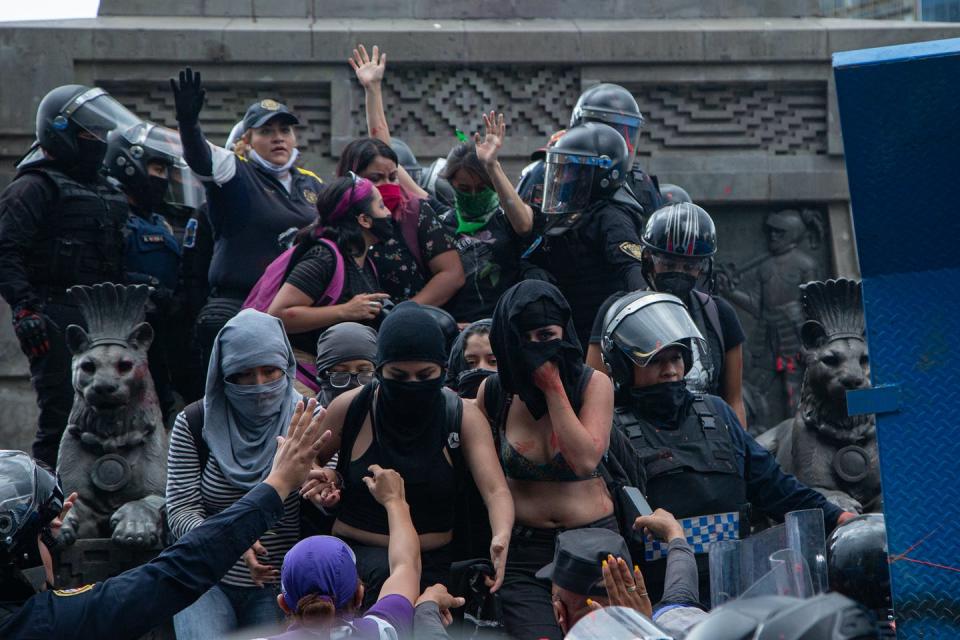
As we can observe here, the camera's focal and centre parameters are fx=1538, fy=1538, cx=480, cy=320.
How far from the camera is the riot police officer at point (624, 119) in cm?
816

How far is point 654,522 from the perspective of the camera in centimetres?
475

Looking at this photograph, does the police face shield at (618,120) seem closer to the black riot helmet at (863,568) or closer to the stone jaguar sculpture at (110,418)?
the stone jaguar sculpture at (110,418)

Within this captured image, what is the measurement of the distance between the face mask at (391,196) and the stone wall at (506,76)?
3.05 meters

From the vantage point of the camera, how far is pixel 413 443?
208 inches

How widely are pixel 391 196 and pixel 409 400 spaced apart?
2.38 meters

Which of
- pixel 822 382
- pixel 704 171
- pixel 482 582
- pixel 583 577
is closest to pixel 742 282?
pixel 704 171

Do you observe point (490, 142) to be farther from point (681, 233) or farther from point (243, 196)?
point (243, 196)

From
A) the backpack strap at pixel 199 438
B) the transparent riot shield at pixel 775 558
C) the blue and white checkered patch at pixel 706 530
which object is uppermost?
the backpack strap at pixel 199 438

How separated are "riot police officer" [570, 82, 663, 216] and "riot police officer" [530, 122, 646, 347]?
1.94 feet

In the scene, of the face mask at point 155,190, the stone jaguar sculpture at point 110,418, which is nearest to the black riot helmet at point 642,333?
the stone jaguar sculpture at point 110,418

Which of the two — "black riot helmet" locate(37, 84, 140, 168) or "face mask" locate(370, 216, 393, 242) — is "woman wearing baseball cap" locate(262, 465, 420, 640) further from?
"black riot helmet" locate(37, 84, 140, 168)

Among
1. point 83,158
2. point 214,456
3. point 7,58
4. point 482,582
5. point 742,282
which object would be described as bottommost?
point 482,582

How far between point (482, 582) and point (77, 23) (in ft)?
21.6

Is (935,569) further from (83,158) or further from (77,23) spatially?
(77,23)
